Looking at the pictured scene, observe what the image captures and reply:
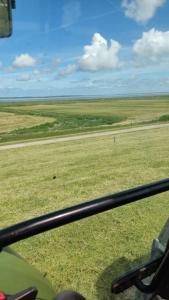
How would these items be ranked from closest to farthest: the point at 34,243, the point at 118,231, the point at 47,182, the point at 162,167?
1. the point at 34,243
2. the point at 118,231
3. the point at 47,182
4. the point at 162,167

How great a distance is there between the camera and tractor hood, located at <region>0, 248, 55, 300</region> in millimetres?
1588

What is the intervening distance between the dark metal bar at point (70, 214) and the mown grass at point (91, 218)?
2542 mm

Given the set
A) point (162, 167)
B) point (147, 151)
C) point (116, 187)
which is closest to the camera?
point (116, 187)

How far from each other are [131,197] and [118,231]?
156 inches

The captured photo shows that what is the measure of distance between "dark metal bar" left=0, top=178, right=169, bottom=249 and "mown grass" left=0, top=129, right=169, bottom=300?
2.54 metres

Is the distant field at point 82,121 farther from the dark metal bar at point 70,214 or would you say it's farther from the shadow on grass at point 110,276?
the dark metal bar at point 70,214

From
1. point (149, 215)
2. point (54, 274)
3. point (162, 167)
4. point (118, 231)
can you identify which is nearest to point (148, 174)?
point (162, 167)

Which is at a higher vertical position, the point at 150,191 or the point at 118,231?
the point at 150,191

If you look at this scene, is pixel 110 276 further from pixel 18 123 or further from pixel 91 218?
pixel 18 123

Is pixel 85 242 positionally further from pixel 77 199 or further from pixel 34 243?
pixel 77 199

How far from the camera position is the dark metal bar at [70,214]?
102cm

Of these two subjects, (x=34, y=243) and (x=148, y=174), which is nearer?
(x=34, y=243)

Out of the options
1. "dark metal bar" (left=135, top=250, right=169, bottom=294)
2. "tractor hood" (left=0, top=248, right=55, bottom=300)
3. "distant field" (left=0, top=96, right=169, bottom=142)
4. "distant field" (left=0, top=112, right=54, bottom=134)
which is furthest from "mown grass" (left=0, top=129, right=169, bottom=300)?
"distant field" (left=0, top=112, right=54, bottom=134)

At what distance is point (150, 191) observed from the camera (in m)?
1.29
